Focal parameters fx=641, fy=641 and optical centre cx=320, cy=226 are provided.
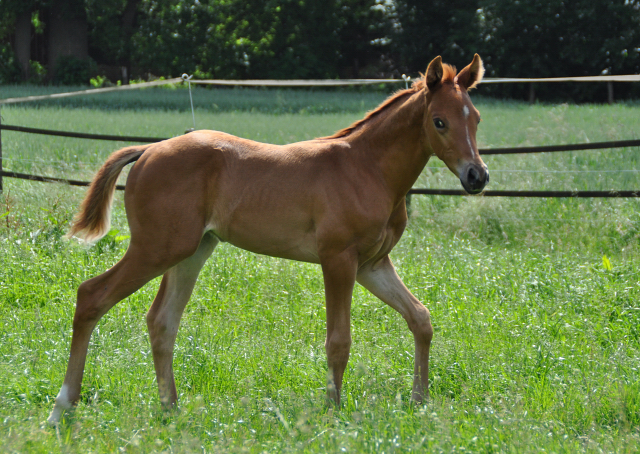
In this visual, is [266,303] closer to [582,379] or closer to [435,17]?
[582,379]

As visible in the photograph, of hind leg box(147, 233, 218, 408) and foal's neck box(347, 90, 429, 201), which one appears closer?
foal's neck box(347, 90, 429, 201)

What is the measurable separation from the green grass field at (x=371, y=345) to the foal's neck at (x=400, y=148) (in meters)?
1.16

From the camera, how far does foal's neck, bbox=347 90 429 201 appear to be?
366 centimetres

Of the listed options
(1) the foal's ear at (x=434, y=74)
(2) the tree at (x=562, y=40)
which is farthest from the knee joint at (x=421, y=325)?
(2) the tree at (x=562, y=40)

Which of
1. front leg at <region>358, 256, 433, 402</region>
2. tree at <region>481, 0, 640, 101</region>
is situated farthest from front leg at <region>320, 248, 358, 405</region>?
tree at <region>481, 0, 640, 101</region>

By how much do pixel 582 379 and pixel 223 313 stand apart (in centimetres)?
269

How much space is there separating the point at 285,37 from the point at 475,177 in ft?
112

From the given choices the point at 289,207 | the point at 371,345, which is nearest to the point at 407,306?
the point at 371,345

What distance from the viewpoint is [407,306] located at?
12.5 ft

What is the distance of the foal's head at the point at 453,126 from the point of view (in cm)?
330

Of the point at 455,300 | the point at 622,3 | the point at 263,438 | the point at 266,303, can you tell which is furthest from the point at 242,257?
the point at 622,3

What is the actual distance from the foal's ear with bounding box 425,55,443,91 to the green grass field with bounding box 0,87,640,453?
1.70m

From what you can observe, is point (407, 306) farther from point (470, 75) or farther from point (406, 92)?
point (470, 75)

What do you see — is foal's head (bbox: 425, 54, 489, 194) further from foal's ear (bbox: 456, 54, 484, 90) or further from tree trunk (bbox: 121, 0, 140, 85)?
tree trunk (bbox: 121, 0, 140, 85)
